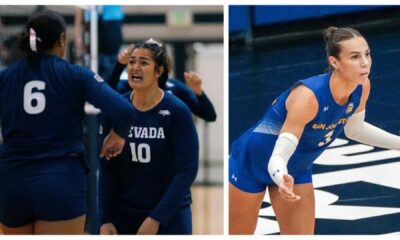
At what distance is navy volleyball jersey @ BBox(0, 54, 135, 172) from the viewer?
3.47 metres

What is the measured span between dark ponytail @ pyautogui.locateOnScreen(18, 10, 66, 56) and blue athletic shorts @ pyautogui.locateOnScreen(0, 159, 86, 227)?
1.61 feet

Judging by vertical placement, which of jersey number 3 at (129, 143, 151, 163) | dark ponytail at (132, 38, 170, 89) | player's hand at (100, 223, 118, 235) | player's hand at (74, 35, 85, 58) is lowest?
player's hand at (100, 223, 118, 235)

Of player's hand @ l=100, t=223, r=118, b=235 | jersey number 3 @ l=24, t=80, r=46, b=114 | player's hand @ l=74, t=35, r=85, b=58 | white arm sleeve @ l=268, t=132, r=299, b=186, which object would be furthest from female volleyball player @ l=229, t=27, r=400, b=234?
player's hand @ l=74, t=35, r=85, b=58

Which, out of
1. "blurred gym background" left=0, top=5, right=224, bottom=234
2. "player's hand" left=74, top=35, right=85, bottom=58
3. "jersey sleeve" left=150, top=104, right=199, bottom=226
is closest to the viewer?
"jersey sleeve" left=150, top=104, right=199, bottom=226

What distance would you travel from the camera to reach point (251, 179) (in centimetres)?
407

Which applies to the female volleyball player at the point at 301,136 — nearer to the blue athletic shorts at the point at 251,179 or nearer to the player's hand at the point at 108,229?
the blue athletic shorts at the point at 251,179

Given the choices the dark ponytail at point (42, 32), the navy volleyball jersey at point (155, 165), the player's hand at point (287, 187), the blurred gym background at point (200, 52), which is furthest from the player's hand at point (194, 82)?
the blurred gym background at point (200, 52)

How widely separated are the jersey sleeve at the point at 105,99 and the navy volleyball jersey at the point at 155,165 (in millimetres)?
336

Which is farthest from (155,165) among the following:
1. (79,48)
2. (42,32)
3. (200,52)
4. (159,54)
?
(200,52)

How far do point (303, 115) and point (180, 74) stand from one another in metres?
4.68

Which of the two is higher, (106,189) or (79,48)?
(79,48)

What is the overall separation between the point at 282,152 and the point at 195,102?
70 centimetres

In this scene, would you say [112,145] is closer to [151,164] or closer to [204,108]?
[151,164]

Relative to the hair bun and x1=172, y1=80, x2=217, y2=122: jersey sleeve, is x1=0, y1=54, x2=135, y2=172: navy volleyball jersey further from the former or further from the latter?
the hair bun
